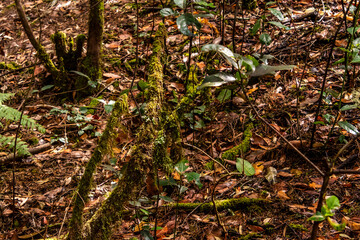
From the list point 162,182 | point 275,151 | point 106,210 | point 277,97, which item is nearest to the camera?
point 106,210

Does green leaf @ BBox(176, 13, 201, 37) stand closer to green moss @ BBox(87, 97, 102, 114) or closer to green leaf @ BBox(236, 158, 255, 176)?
green leaf @ BBox(236, 158, 255, 176)

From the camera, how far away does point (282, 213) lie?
2.37 m

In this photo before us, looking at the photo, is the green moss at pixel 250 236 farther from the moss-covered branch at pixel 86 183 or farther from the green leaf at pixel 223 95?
the green leaf at pixel 223 95

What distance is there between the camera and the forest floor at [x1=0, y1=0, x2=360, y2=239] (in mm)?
2408

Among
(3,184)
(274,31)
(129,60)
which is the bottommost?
(3,184)

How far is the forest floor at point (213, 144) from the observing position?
2408 mm

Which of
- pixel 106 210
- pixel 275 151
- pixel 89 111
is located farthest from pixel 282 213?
pixel 89 111

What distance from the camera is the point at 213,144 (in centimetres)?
328

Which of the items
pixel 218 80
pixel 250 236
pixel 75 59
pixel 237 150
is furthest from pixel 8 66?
pixel 250 236

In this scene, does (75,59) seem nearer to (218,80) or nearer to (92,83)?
(92,83)

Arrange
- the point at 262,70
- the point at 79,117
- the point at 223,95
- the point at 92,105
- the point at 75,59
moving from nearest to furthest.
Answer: the point at 262,70
the point at 223,95
the point at 79,117
the point at 92,105
the point at 75,59

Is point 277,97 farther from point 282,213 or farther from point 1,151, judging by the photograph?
point 1,151

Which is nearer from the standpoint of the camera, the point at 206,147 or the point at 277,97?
the point at 206,147

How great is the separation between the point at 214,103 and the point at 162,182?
1562 millimetres
